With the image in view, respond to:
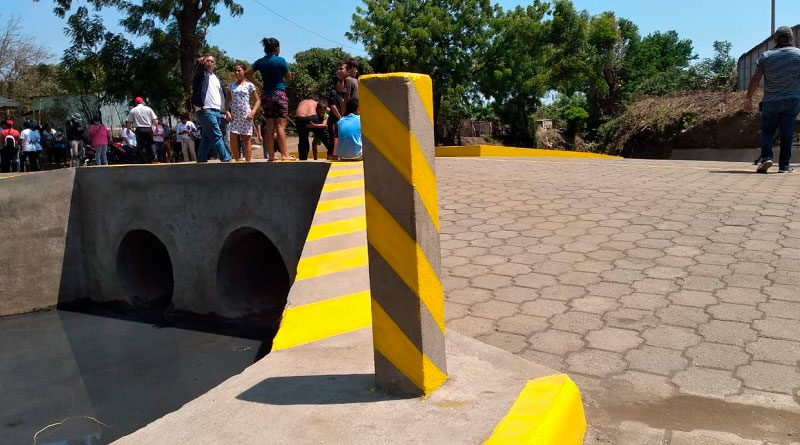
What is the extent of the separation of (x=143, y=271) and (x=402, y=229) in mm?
8081

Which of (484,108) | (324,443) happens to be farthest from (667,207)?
(484,108)

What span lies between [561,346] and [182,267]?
6.01 meters

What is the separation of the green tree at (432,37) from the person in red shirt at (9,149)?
16.0m

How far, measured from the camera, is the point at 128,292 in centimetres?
913

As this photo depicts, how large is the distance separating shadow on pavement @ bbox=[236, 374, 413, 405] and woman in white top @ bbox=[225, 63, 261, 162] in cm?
622

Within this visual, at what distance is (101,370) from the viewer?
21.5 feet

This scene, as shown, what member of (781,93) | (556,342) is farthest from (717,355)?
(781,93)

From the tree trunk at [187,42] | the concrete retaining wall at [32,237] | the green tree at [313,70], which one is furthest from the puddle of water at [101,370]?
the green tree at [313,70]

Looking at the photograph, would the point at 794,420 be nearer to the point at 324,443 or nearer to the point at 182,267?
the point at 324,443

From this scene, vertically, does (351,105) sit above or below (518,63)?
below

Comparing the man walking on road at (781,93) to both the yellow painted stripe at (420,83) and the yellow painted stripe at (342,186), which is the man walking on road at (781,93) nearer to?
the yellow painted stripe at (342,186)

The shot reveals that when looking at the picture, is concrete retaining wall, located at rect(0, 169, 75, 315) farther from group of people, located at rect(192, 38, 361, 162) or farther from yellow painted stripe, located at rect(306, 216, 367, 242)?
yellow painted stripe, located at rect(306, 216, 367, 242)

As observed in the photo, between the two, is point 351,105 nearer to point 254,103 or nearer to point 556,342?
point 254,103

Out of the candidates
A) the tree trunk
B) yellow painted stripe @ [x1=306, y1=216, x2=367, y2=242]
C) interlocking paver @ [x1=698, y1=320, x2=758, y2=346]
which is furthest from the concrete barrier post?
the tree trunk
